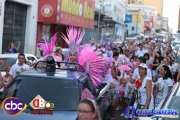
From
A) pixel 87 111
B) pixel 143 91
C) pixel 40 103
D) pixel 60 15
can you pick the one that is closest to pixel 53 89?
pixel 40 103

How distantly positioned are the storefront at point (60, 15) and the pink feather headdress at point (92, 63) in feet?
39.9

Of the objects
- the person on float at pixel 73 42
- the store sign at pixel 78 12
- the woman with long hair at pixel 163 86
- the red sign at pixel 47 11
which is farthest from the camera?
the store sign at pixel 78 12

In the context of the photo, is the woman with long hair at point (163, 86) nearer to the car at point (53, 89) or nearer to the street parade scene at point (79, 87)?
the street parade scene at point (79, 87)

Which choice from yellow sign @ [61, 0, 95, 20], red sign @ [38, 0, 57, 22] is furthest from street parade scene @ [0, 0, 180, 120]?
yellow sign @ [61, 0, 95, 20]

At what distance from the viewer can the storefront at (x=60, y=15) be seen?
2395 cm

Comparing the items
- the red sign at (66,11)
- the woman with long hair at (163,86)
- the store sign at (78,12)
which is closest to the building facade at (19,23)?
the red sign at (66,11)

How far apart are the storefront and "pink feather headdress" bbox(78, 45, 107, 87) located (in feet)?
39.9

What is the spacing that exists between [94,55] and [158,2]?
15481 cm

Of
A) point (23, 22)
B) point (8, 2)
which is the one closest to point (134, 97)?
point (8, 2)

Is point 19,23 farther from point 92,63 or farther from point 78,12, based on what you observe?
point 92,63

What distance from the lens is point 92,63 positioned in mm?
8094

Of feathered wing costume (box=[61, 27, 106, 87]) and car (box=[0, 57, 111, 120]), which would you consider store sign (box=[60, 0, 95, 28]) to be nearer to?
feathered wing costume (box=[61, 27, 106, 87])

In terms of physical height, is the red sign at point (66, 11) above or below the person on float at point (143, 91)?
above

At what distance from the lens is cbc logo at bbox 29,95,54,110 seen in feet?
20.3
